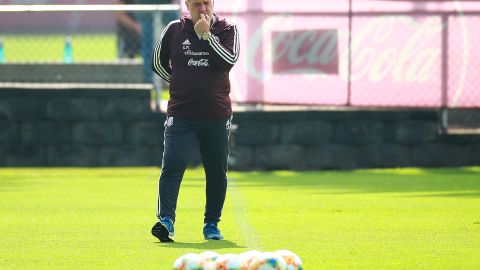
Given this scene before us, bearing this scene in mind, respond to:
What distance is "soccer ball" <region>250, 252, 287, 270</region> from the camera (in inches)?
297

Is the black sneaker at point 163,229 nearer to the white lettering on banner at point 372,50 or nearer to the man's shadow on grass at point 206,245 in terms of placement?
the man's shadow on grass at point 206,245

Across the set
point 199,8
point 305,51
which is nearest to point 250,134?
point 305,51

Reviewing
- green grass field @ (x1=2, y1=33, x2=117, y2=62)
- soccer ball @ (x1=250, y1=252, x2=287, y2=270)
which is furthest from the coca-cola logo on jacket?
green grass field @ (x1=2, y1=33, x2=117, y2=62)

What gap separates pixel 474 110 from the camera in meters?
17.6

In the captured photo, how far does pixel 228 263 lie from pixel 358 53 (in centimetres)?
1003

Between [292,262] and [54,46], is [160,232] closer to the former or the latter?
[292,262]

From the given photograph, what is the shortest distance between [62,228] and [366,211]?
2706 mm

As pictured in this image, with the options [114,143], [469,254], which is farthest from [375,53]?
[469,254]

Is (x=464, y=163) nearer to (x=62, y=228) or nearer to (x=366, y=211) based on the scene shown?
(x=366, y=211)

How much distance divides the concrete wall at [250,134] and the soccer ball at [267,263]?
9.45 metres

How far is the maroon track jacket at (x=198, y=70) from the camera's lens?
10258mm

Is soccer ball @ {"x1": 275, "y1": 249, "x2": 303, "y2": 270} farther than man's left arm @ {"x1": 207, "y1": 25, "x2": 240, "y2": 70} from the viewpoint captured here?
No

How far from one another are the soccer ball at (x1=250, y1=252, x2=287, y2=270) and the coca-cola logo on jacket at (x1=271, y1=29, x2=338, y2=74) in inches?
394

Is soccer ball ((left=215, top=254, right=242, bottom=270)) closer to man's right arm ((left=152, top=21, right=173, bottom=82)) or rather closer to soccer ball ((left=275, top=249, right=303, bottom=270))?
soccer ball ((left=275, top=249, right=303, bottom=270))
